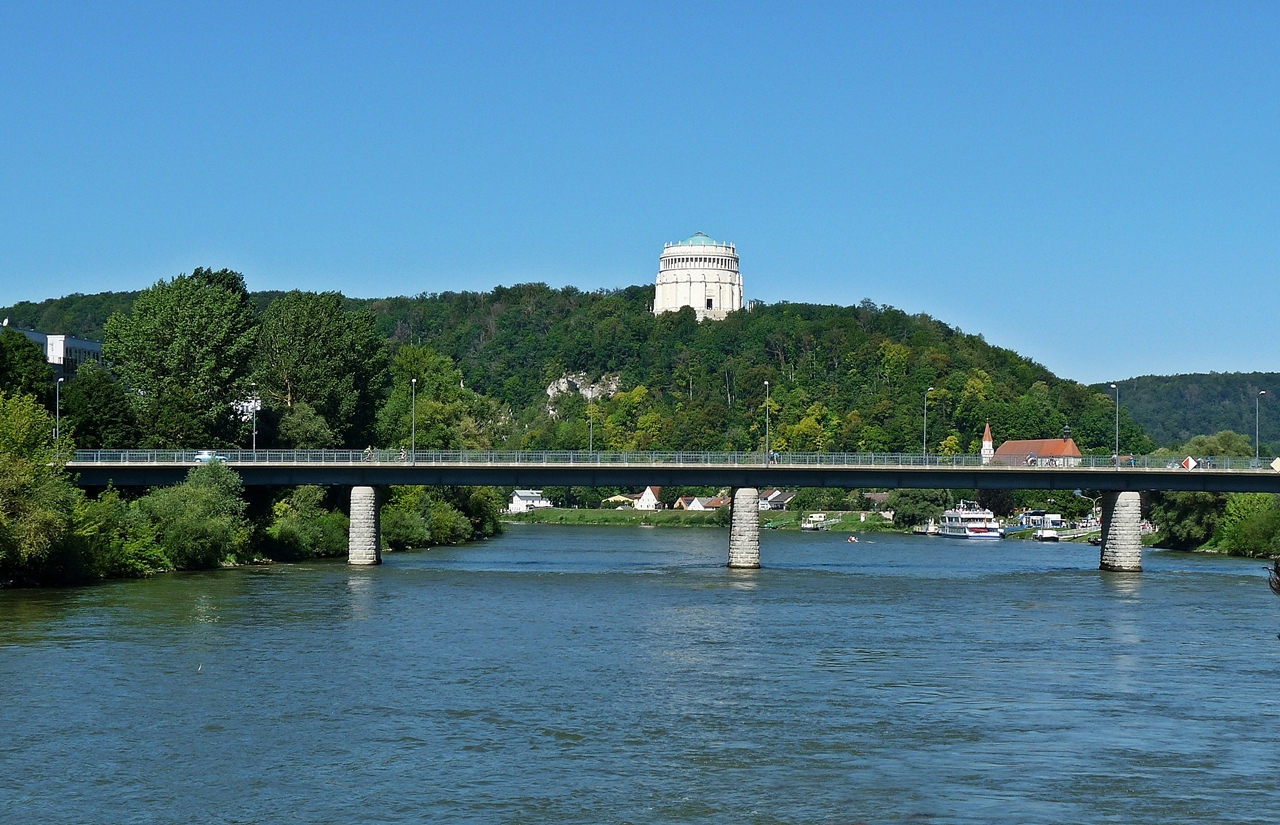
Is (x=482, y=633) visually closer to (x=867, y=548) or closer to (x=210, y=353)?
(x=210, y=353)

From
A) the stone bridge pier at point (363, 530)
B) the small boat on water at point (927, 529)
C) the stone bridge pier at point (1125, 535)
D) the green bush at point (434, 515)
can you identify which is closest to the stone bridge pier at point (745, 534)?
the stone bridge pier at point (363, 530)

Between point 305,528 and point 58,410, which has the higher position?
point 58,410

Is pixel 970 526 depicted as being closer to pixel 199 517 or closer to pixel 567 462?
pixel 567 462

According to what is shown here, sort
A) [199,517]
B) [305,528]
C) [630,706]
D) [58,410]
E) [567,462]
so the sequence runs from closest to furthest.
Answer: [630,706]
[199,517]
[58,410]
[567,462]
[305,528]

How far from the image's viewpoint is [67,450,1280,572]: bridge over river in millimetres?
101500

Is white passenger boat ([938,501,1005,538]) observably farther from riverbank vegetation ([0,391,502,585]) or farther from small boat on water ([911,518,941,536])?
riverbank vegetation ([0,391,502,585])

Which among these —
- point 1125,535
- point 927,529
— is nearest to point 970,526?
point 927,529

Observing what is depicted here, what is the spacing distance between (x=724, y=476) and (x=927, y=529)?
3643 inches

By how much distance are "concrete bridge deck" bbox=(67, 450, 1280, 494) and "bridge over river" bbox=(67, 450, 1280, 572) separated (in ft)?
0.21

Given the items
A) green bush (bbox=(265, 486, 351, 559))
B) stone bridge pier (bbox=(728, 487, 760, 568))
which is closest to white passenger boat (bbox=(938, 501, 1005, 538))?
stone bridge pier (bbox=(728, 487, 760, 568))

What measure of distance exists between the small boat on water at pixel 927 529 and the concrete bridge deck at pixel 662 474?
81198 millimetres

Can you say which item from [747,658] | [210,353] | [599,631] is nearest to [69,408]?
[210,353]

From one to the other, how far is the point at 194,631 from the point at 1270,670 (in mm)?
38667

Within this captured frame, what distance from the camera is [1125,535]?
105000 millimetres
